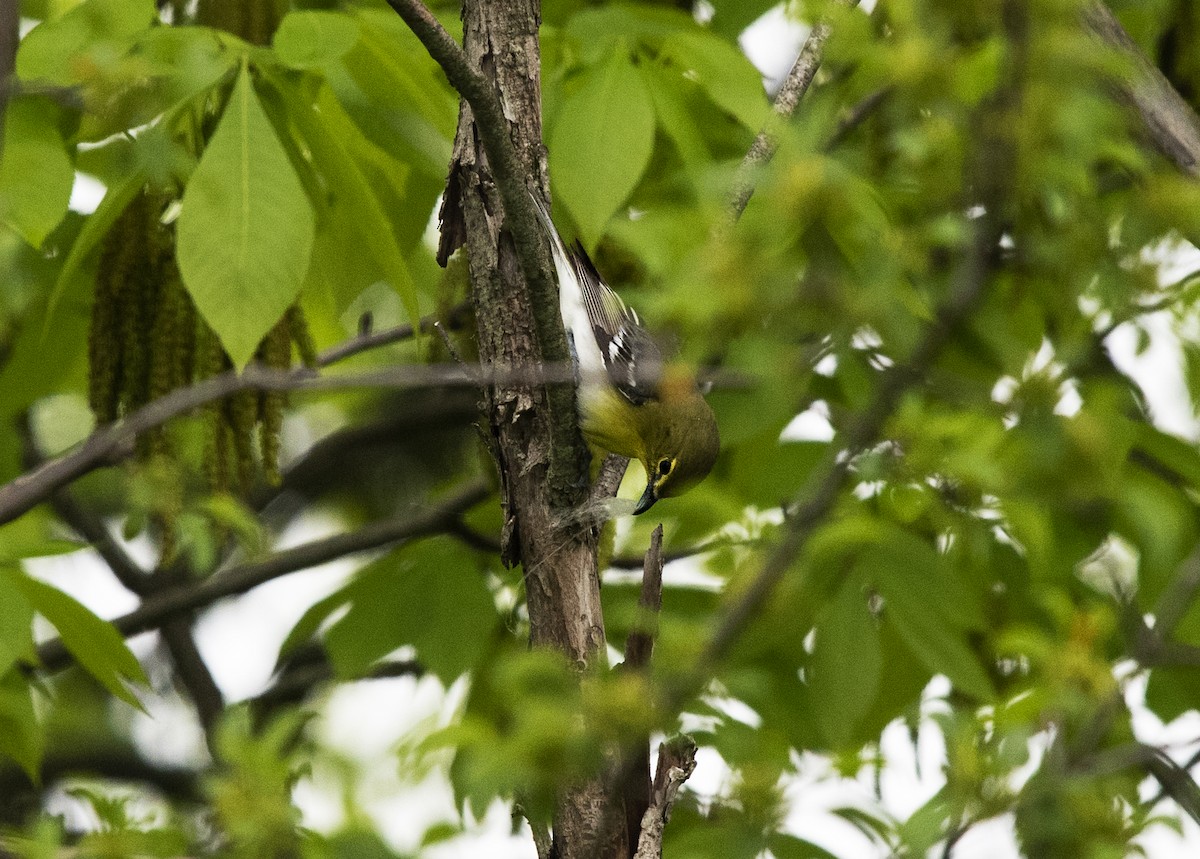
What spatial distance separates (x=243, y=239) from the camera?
314cm

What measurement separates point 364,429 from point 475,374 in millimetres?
3407

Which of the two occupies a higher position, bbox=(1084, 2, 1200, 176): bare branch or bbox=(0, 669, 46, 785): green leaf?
bbox=(1084, 2, 1200, 176): bare branch

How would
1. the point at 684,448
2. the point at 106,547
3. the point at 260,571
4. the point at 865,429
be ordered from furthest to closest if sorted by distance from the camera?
the point at 106,547 < the point at 260,571 < the point at 684,448 < the point at 865,429

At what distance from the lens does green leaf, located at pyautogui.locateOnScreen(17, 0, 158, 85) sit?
3428 millimetres

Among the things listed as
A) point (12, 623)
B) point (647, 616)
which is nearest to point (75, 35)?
point (12, 623)

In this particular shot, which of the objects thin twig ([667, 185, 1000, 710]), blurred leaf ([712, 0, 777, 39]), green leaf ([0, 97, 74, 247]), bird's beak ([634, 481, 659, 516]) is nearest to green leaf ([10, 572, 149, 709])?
green leaf ([0, 97, 74, 247])

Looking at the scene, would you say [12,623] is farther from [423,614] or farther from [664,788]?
[664,788]

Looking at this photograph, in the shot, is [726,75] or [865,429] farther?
[726,75]

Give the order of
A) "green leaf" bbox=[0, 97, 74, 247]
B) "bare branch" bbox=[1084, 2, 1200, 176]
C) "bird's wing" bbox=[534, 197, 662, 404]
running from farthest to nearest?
"bird's wing" bbox=[534, 197, 662, 404], "bare branch" bbox=[1084, 2, 1200, 176], "green leaf" bbox=[0, 97, 74, 247]

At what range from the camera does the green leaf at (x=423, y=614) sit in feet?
14.3

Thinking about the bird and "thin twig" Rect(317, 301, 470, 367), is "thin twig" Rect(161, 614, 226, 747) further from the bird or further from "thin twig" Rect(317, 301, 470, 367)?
the bird

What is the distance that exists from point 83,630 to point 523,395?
5.31 feet

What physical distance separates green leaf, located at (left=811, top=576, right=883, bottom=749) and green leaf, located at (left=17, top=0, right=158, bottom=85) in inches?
100

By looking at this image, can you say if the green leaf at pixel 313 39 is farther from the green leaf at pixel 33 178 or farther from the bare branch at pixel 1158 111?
the bare branch at pixel 1158 111
